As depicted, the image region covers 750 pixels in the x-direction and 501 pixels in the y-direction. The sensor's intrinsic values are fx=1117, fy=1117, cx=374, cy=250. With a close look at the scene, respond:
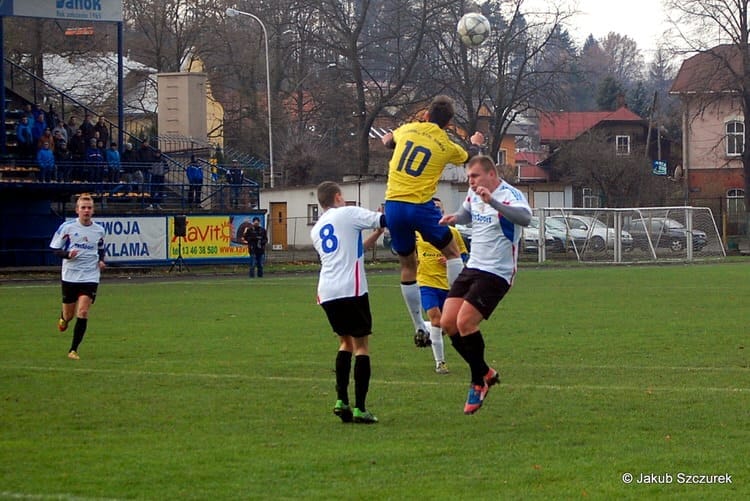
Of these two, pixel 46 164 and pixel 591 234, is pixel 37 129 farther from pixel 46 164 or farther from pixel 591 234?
pixel 591 234

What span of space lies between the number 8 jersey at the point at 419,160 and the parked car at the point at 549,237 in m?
32.9

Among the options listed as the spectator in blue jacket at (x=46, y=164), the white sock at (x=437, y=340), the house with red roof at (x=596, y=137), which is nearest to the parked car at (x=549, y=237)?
the spectator in blue jacket at (x=46, y=164)

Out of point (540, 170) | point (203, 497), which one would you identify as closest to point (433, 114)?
point (203, 497)

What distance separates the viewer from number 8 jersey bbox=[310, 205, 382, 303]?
8922 millimetres

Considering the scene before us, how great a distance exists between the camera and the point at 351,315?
8.92 meters

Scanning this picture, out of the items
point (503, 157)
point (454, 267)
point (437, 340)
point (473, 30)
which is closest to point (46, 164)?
point (473, 30)

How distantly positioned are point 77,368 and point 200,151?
108ft

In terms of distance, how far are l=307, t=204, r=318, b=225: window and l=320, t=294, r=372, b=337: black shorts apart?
41769mm

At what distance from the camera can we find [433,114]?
10328 millimetres

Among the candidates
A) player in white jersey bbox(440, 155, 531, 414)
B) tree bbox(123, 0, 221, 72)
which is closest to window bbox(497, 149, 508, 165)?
tree bbox(123, 0, 221, 72)

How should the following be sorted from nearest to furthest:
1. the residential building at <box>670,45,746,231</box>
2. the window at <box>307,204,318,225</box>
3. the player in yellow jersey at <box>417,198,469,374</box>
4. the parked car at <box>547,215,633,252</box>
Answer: the player in yellow jersey at <box>417,198,469,374</box> → the parked car at <box>547,215,633,252</box> → the window at <box>307,204,318,225</box> → the residential building at <box>670,45,746,231</box>

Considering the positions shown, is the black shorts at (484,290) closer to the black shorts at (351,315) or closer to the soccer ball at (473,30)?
Result: the black shorts at (351,315)

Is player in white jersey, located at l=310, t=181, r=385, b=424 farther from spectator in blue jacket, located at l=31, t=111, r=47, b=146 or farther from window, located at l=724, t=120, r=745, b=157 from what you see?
window, located at l=724, t=120, r=745, b=157

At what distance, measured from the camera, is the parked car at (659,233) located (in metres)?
42.9
